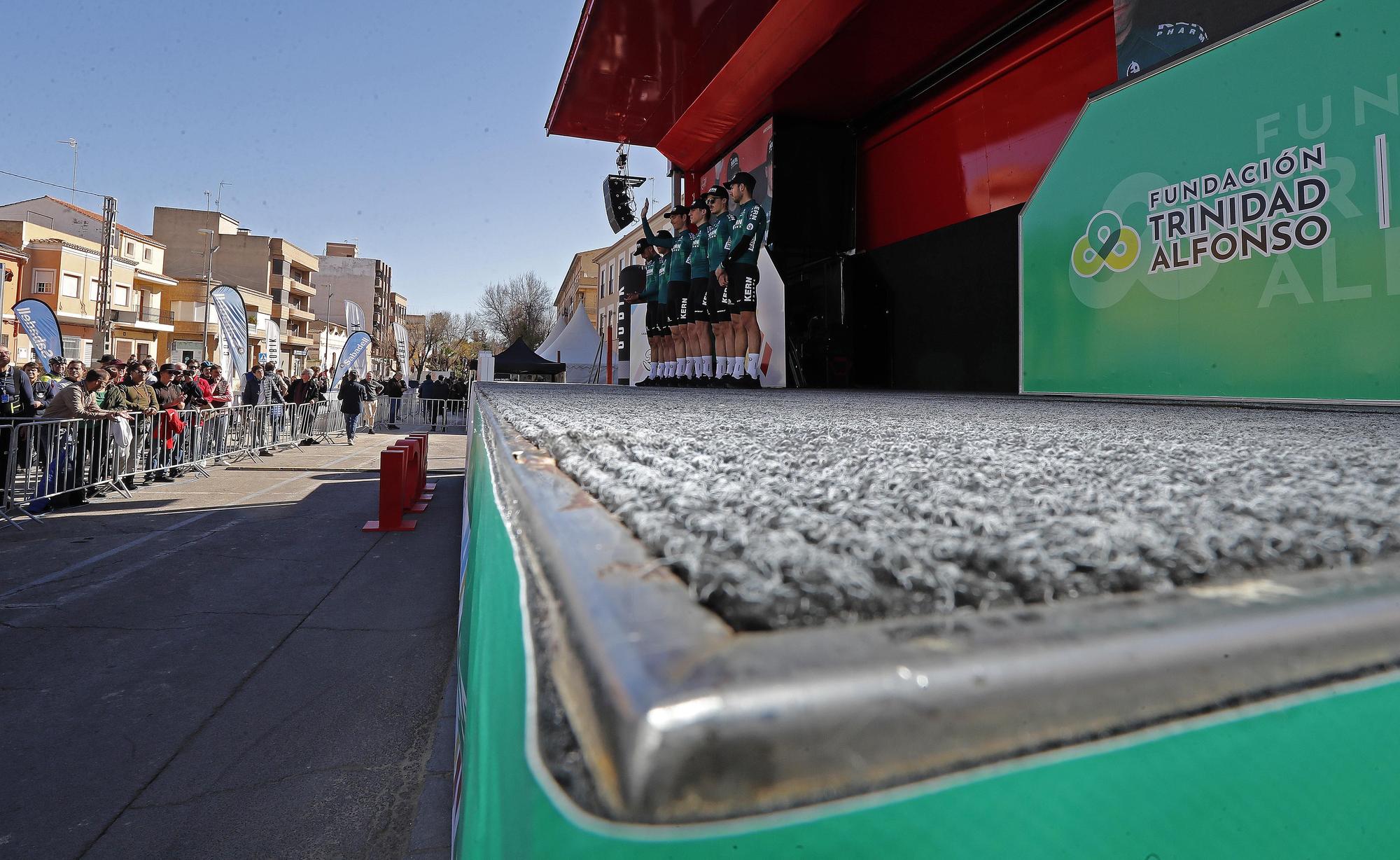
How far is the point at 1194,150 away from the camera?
3664 millimetres

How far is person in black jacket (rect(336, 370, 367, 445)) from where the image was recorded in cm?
1684

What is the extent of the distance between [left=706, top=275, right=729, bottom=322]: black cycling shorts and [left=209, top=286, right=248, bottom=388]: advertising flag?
35.5 feet

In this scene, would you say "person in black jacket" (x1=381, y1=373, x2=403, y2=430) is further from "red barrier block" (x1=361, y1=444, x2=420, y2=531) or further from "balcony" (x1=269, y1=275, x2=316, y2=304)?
"balcony" (x1=269, y1=275, x2=316, y2=304)

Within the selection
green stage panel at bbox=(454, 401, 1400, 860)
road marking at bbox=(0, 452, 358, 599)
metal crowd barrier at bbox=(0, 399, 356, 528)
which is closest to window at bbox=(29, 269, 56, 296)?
metal crowd barrier at bbox=(0, 399, 356, 528)

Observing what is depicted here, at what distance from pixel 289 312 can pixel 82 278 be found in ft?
53.9

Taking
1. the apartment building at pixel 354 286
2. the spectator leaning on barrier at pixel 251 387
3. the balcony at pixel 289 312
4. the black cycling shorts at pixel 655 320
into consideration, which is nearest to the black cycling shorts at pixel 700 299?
the black cycling shorts at pixel 655 320

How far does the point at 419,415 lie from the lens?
23891 millimetres

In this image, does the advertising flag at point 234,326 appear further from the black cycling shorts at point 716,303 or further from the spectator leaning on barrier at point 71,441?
the black cycling shorts at point 716,303

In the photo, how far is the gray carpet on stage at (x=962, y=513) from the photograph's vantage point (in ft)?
1.00

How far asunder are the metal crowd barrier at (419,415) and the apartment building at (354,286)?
147ft

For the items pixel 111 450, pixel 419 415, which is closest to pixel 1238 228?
pixel 111 450

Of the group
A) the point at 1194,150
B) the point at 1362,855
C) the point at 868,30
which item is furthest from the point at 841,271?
the point at 1362,855

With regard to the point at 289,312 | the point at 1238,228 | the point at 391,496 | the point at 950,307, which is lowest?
the point at 391,496

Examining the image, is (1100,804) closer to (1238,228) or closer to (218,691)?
(218,691)
